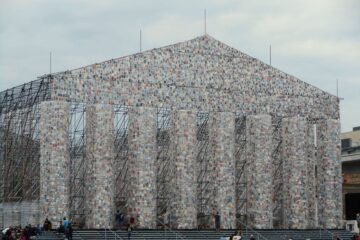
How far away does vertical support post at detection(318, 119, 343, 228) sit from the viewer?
159 feet

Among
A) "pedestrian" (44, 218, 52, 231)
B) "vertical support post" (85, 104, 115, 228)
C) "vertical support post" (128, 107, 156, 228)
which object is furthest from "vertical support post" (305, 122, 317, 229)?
"pedestrian" (44, 218, 52, 231)

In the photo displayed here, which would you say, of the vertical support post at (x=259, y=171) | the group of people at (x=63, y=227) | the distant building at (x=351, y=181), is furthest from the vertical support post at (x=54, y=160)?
the distant building at (x=351, y=181)

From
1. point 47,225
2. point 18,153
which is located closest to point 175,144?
point 47,225

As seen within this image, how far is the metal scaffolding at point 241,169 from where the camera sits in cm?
4884

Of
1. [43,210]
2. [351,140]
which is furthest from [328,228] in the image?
[351,140]

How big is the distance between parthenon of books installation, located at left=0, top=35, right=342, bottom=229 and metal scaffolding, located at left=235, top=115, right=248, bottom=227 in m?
0.06

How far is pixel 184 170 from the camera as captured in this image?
43438 mm

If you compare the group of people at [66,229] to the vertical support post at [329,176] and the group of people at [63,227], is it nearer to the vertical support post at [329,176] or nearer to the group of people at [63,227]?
the group of people at [63,227]

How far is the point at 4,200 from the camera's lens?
45.3 metres

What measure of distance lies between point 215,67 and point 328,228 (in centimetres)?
1069

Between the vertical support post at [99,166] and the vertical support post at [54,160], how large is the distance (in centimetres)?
129

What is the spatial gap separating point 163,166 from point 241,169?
173 inches

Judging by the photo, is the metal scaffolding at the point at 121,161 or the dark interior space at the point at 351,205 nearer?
the metal scaffolding at the point at 121,161

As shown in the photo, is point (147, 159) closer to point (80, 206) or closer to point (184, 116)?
point (184, 116)
